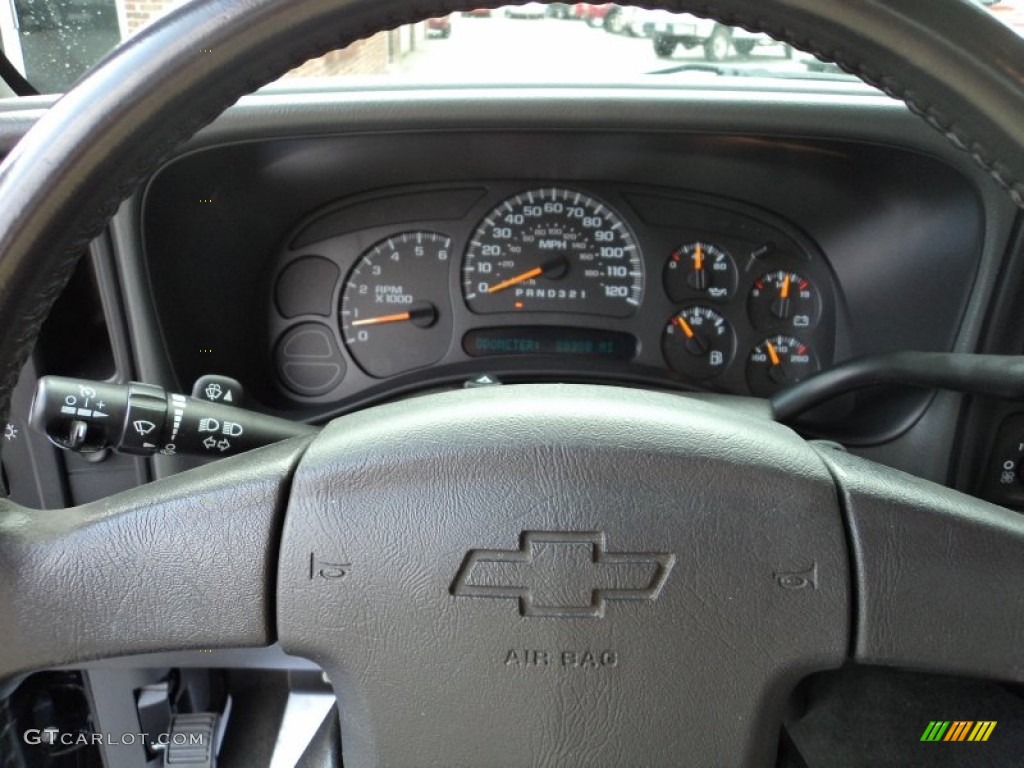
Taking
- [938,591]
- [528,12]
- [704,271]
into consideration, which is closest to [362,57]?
[528,12]

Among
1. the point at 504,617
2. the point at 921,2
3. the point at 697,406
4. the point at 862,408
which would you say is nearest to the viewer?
the point at 921,2

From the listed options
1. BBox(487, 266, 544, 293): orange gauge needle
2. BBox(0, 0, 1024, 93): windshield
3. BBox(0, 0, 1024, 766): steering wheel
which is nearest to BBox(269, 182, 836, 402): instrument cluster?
BBox(487, 266, 544, 293): orange gauge needle

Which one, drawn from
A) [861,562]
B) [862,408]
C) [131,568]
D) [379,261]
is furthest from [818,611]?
[379,261]

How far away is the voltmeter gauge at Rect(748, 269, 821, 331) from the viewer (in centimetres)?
185

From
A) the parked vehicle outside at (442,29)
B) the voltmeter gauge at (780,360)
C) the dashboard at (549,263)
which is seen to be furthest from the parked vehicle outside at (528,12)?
the voltmeter gauge at (780,360)

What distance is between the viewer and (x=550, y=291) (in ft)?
6.12

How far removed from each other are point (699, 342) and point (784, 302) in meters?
0.18

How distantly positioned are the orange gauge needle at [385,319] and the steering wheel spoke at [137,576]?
109 centimetres

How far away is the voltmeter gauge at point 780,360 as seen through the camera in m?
1.86

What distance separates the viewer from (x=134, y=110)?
62 centimetres

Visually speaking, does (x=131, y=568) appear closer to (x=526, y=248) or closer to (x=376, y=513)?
(x=376, y=513)

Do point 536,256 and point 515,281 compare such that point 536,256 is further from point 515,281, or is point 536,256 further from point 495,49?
point 495,49

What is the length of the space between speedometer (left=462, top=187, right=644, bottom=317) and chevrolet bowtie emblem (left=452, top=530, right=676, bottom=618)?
3.77 feet

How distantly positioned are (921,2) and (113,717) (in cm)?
108
